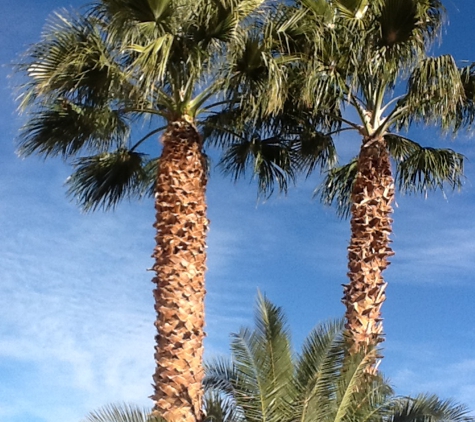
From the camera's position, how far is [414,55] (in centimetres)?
1295

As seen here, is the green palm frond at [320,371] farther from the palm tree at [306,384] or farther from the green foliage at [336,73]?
the green foliage at [336,73]

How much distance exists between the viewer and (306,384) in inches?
446

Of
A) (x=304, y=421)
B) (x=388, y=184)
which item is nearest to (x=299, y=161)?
(x=388, y=184)

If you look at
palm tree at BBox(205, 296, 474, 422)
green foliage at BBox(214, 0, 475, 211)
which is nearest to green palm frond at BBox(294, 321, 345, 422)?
palm tree at BBox(205, 296, 474, 422)

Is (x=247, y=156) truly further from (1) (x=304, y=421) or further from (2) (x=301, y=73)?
(1) (x=304, y=421)

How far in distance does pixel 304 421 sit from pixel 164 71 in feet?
16.6

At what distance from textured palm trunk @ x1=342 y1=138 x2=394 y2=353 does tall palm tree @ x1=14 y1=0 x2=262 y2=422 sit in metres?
2.63

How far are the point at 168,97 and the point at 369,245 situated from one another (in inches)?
154

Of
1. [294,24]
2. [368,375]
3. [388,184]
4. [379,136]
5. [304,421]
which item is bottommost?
[304,421]

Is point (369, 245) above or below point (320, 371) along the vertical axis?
above

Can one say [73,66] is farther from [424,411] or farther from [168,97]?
[424,411]

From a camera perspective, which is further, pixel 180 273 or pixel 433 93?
pixel 433 93

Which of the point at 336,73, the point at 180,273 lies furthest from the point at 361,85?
the point at 180,273

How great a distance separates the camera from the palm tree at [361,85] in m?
12.5
